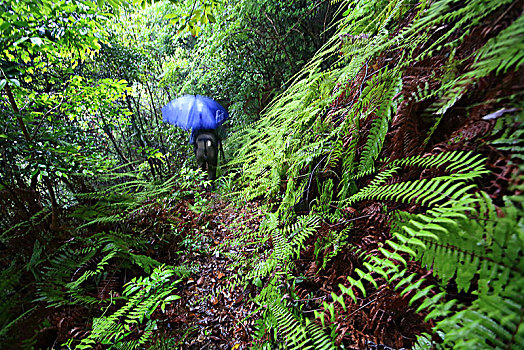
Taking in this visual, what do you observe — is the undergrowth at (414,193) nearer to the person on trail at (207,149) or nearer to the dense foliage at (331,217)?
the dense foliage at (331,217)

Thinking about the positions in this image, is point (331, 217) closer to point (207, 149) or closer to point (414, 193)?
point (414, 193)

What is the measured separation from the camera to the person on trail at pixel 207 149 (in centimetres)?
497

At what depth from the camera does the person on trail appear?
497cm

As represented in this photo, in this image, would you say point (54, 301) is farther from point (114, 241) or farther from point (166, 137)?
point (166, 137)

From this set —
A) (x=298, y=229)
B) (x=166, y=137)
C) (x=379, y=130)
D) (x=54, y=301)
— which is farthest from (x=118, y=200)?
(x=166, y=137)

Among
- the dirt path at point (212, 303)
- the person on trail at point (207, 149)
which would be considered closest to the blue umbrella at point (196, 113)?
the person on trail at point (207, 149)

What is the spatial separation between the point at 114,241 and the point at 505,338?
2509 mm

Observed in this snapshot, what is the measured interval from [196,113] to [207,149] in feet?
2.84

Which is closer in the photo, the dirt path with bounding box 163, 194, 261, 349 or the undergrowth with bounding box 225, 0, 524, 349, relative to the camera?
the undergrowth with bounding box 225, 0, 524, 349

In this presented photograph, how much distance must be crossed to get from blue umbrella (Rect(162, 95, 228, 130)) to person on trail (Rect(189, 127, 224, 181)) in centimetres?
18

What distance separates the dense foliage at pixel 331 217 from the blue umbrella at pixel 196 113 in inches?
87.0

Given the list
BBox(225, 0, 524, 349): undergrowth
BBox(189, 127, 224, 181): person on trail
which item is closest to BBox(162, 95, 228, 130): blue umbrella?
BBox(189, 127, 224, 181): person on trail

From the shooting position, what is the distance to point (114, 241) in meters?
1.99

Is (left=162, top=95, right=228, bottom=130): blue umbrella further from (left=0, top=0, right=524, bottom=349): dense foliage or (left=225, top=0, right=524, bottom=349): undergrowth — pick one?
(left=225, top=0, right=524, bottom=349): undergrowth
